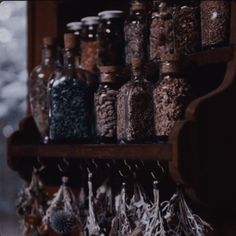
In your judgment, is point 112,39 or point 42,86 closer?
point 112,39

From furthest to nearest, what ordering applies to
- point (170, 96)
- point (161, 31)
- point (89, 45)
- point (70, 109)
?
point (89, 45) < point (70, 109) < point (161, 31) < point (170, 96)

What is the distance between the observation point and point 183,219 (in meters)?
1.20

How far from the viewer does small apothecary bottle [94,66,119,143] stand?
4.36ft

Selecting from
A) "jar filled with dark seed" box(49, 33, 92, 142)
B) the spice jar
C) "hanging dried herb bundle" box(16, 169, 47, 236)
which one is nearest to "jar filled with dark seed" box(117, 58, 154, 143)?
"jar filled with dark seed" box(49, 33, 92, 142)

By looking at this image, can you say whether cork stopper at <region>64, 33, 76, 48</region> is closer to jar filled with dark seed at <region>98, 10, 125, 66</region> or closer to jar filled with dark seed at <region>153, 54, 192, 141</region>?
jar filled with dark seed at <region>98, 10, 125, 66</region>

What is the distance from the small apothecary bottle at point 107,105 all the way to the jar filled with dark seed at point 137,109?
2.2 inches

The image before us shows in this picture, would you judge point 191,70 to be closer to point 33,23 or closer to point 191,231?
point 191,231

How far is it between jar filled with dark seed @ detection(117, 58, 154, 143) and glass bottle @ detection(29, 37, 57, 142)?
333 mm

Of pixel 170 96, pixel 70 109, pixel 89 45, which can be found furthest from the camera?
pixel 89 45

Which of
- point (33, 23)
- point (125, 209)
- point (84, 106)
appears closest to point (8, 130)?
point (33, 23)

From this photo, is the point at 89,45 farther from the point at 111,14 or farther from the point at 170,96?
the point at 170,96

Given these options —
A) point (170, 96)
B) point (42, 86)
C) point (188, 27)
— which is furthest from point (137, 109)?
point (42, 86)

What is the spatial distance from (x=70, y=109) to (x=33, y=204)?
330 millimetres

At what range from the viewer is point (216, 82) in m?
1.29
